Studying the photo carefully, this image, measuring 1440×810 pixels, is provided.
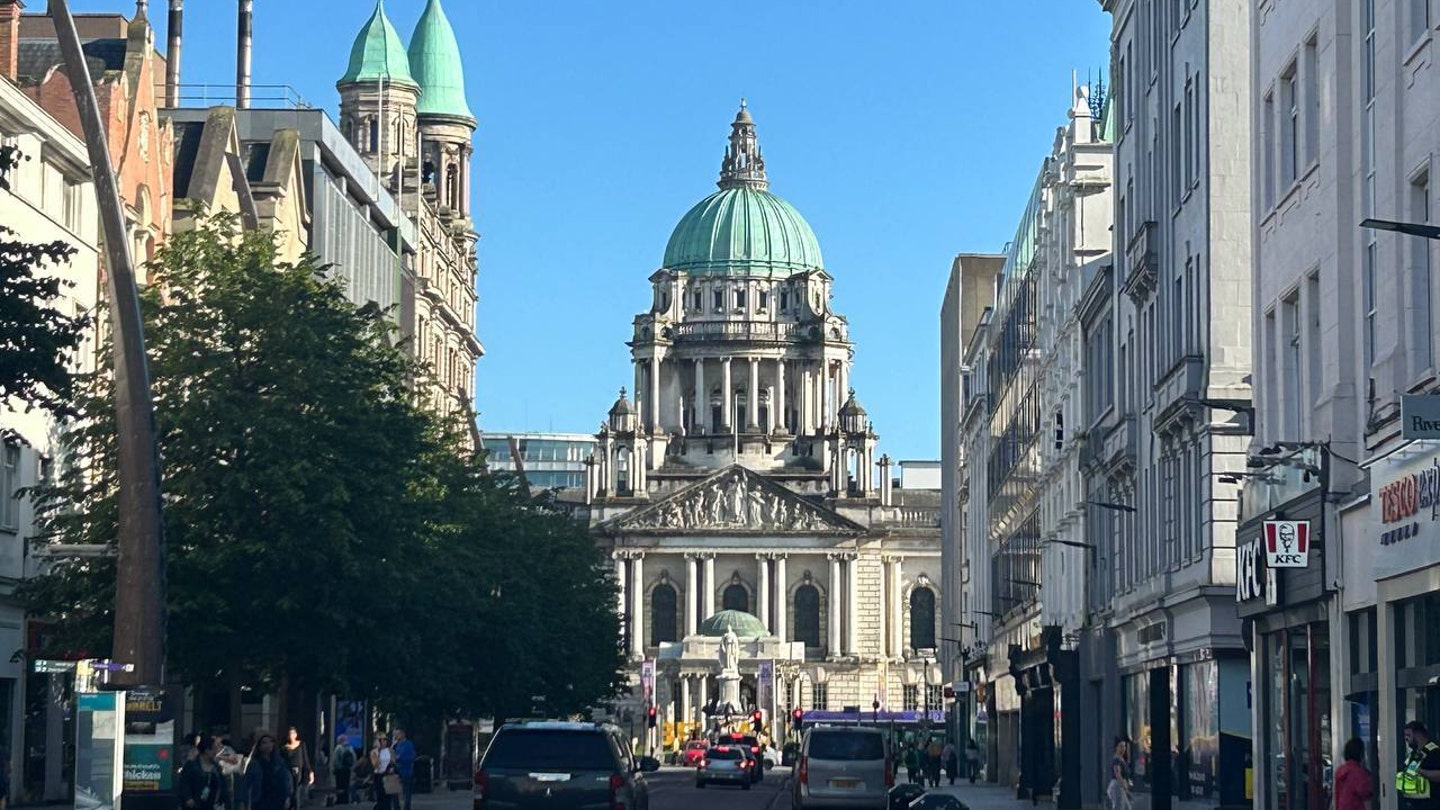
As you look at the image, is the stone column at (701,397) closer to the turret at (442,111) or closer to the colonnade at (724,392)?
the colonnade at (724,392)

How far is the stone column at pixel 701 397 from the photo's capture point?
199 meters

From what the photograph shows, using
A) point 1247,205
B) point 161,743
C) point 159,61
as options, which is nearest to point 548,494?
point 159,61

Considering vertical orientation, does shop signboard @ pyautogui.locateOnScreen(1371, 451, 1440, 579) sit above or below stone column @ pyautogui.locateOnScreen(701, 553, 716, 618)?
below

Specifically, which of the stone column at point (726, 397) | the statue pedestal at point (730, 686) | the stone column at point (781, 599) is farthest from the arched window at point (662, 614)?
the stone column at point (726, 397)

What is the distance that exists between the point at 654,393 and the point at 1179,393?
6119 inches

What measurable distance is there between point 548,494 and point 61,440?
4424cm

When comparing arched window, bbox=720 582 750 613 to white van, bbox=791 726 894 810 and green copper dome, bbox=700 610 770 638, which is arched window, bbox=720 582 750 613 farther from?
white van, bbox=791 726 894 810

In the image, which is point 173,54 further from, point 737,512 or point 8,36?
point 737,512

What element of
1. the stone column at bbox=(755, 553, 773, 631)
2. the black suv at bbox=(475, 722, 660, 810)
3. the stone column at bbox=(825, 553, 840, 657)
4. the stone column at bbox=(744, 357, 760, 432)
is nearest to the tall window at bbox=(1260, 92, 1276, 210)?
the black suv at bbox=(475, 722, 660, 810)

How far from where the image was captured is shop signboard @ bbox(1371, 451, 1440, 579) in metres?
25.4

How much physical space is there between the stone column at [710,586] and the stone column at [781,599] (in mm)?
4380

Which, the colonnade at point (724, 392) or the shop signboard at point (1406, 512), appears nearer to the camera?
the shop signboard at point (1406, 512)

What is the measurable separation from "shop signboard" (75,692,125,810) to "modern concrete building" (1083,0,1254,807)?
15875mm

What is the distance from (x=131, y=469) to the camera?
25.8 metres
